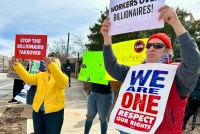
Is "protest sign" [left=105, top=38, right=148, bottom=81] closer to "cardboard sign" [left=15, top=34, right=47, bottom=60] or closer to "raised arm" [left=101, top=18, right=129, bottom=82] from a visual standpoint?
"cardboard sign" [left=15, top=34, right=47, bottom=60]

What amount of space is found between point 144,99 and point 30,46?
9.78 feet

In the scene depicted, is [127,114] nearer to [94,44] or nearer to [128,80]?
[128,80]

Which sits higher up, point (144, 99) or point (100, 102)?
point (144, 99)

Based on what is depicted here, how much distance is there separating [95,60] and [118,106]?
12.1 ft

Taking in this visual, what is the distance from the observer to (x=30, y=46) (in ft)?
17.3

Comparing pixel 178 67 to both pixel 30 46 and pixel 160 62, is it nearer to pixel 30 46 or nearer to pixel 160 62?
pixel 160 62

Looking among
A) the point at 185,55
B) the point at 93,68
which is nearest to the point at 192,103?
the point at 93,68

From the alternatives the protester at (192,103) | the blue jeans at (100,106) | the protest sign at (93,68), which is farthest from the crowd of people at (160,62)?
the protester at (192,103)

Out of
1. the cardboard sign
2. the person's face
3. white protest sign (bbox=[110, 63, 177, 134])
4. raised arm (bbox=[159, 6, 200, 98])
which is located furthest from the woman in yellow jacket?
raised arm (bbox=[159, 6, 200, 98])

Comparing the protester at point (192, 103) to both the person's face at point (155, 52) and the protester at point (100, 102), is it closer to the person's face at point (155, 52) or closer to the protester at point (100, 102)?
the protester at point (100, 102)

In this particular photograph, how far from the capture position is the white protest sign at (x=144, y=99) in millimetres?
2635

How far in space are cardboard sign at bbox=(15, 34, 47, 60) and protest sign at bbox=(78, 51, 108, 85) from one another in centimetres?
138

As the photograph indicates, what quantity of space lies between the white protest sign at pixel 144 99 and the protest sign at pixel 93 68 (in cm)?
318

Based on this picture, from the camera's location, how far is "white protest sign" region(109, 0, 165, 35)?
284 cm
